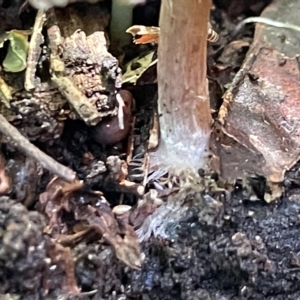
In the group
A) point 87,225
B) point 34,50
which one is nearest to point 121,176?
point 87,225

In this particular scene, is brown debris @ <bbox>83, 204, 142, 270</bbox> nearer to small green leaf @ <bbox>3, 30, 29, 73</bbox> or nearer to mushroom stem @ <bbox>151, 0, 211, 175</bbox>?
mushroom stem @ <bbox>151, 0, 211, 175</bbox>

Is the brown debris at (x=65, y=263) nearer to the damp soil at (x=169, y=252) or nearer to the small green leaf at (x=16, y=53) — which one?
the damp soil at (x=169, y=252)

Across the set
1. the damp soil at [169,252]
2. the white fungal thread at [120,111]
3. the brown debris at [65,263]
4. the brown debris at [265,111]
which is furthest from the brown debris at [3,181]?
the brown debris at [265,111]

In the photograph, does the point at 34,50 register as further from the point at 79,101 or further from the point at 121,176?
the point at 121,176

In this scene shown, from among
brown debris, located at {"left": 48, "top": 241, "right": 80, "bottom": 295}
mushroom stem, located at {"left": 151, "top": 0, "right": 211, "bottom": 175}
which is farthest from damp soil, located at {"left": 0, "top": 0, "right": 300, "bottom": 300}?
mushroom stem, located at {"left": 151, "top": 0, "right": 211, "bottom": 175}

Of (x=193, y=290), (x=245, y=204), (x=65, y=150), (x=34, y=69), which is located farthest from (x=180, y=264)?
(x=34, y=69)
